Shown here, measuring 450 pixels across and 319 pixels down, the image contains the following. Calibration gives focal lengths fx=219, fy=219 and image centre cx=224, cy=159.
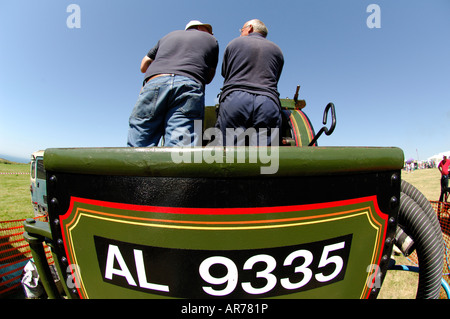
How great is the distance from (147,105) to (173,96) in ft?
0.63

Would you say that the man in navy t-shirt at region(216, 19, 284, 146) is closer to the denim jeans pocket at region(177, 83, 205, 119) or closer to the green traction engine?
the denim jeans pocket at region(177, 83, 205, 119)

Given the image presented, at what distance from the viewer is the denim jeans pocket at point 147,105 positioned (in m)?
1.52

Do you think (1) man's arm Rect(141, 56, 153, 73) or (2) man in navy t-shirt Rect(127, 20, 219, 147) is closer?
(2) man in navy t-shirt Rect(127, 20, 219, 147)

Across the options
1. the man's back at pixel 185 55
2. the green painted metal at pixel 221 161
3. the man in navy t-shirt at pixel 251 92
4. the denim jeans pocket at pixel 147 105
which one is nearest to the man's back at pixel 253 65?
the man in navy t-shirt at pixel 251 92

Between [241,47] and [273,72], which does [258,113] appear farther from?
[241,47]

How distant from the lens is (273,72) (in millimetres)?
1841

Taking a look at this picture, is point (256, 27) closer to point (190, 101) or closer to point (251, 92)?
point (251, 92)

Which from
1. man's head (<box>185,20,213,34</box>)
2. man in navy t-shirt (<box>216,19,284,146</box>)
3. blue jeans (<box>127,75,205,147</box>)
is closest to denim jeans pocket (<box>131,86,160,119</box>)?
blue jeans (<box>127,75,205,147</box>)

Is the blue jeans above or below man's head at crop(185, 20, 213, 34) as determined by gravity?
below

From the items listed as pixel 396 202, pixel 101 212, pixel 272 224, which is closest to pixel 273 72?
pixel 396 202

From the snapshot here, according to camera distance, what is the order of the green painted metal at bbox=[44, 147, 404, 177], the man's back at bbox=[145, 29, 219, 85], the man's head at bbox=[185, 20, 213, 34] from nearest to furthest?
the green painted metal at bbox=[44, 147, 404, 177] → the man's back at bbox=[145, 29, 219, 85] → the man's head at bbox=[185, 20, 213, 34]

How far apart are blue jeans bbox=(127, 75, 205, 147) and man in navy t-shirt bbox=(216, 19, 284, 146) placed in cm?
29

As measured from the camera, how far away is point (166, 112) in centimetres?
159

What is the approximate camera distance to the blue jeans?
4.98 ft
